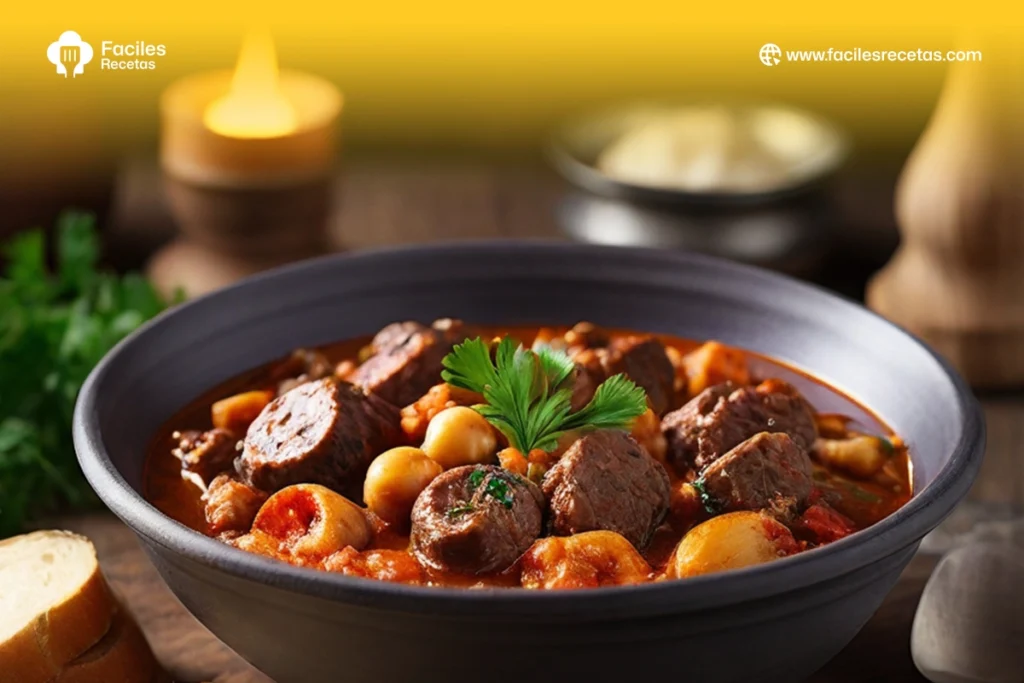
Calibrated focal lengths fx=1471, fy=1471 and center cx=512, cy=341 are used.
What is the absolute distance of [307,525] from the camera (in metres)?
3.38

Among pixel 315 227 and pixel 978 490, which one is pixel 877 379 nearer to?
pixel 978 490

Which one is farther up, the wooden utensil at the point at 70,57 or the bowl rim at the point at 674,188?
the wooden utensil at the point at 70,57

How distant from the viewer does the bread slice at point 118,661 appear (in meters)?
3.68

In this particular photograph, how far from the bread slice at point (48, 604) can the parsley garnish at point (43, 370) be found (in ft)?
1.54

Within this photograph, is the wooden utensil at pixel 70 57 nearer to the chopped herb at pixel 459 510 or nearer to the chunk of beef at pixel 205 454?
the chunk of beef at pixel 205 454

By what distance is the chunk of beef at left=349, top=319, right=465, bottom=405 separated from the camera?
156 inches

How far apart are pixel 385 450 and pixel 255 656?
0.61 meters

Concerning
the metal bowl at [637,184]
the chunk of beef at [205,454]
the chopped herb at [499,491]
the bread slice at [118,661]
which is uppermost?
the chopped herb at [499,491]

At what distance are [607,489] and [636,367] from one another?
765 mm

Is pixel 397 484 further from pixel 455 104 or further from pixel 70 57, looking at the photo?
pixel 455 104

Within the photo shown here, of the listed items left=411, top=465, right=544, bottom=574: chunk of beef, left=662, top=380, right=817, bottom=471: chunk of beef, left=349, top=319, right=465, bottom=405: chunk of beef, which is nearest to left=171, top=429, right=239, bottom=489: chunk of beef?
left=349, top=319, right=465, bottom=405: chunk of beef

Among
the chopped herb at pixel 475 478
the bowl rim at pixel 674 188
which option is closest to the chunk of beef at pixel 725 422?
the chopped herb at pixel 475 478

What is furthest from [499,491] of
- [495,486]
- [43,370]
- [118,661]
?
[43,370]

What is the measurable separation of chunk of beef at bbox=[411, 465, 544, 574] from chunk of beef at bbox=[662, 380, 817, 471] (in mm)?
540
